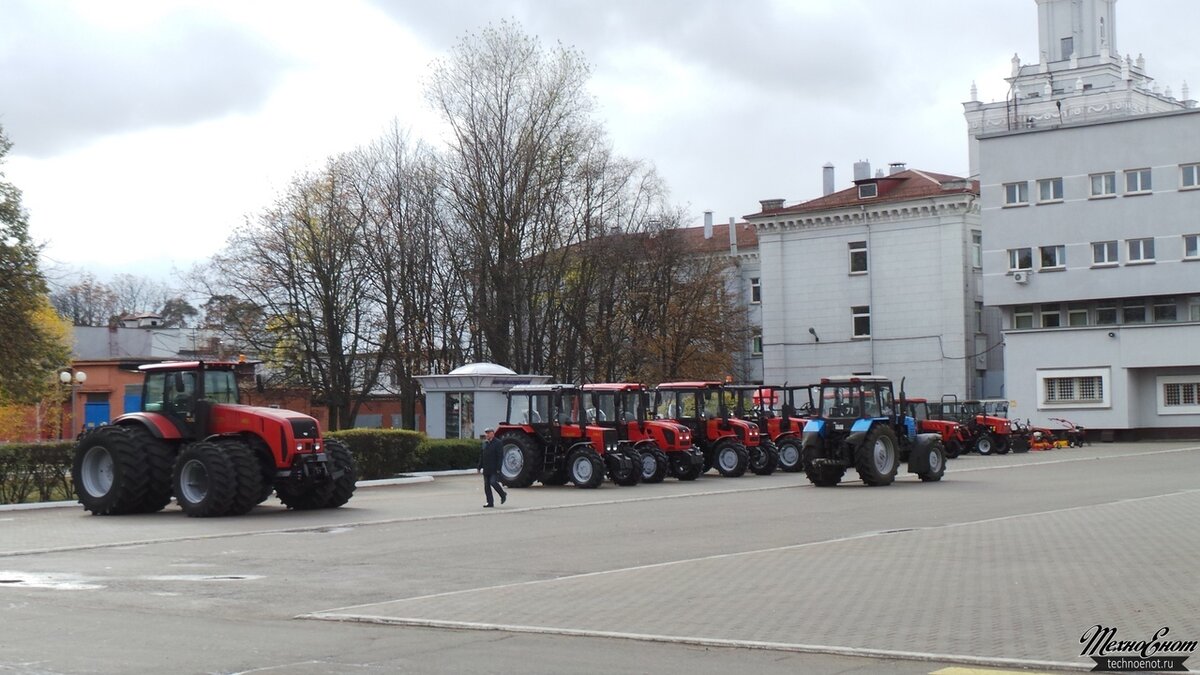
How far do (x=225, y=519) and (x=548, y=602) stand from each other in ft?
40.4

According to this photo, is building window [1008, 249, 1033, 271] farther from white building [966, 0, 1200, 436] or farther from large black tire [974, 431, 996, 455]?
large black tire [974, 431, 996, 455]

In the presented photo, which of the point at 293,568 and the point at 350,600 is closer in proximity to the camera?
the point at 350,600

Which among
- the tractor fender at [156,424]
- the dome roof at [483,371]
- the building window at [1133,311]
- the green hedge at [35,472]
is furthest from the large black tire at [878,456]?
the building window at [1133,311]

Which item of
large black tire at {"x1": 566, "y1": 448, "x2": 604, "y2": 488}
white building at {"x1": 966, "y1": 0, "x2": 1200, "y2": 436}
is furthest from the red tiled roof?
large black tire at {"x1": 566, "y1": 448, "x2": 604, "y2": 488}

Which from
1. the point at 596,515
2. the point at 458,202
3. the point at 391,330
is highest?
the point at 458,202

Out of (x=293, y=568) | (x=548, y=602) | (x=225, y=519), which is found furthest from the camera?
(x=225, y=519)

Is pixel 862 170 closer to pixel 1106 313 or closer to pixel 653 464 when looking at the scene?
pixel 1106 313

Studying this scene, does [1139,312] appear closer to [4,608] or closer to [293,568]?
[293,568]

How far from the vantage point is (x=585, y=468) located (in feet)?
100

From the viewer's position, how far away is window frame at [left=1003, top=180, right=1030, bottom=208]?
6181 centimetres

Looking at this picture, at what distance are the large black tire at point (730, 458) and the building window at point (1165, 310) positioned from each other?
1252 inches

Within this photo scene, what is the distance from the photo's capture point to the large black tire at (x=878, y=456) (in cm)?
2994

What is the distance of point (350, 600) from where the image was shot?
12.8 m

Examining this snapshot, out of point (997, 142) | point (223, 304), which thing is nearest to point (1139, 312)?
point (997, 142)
